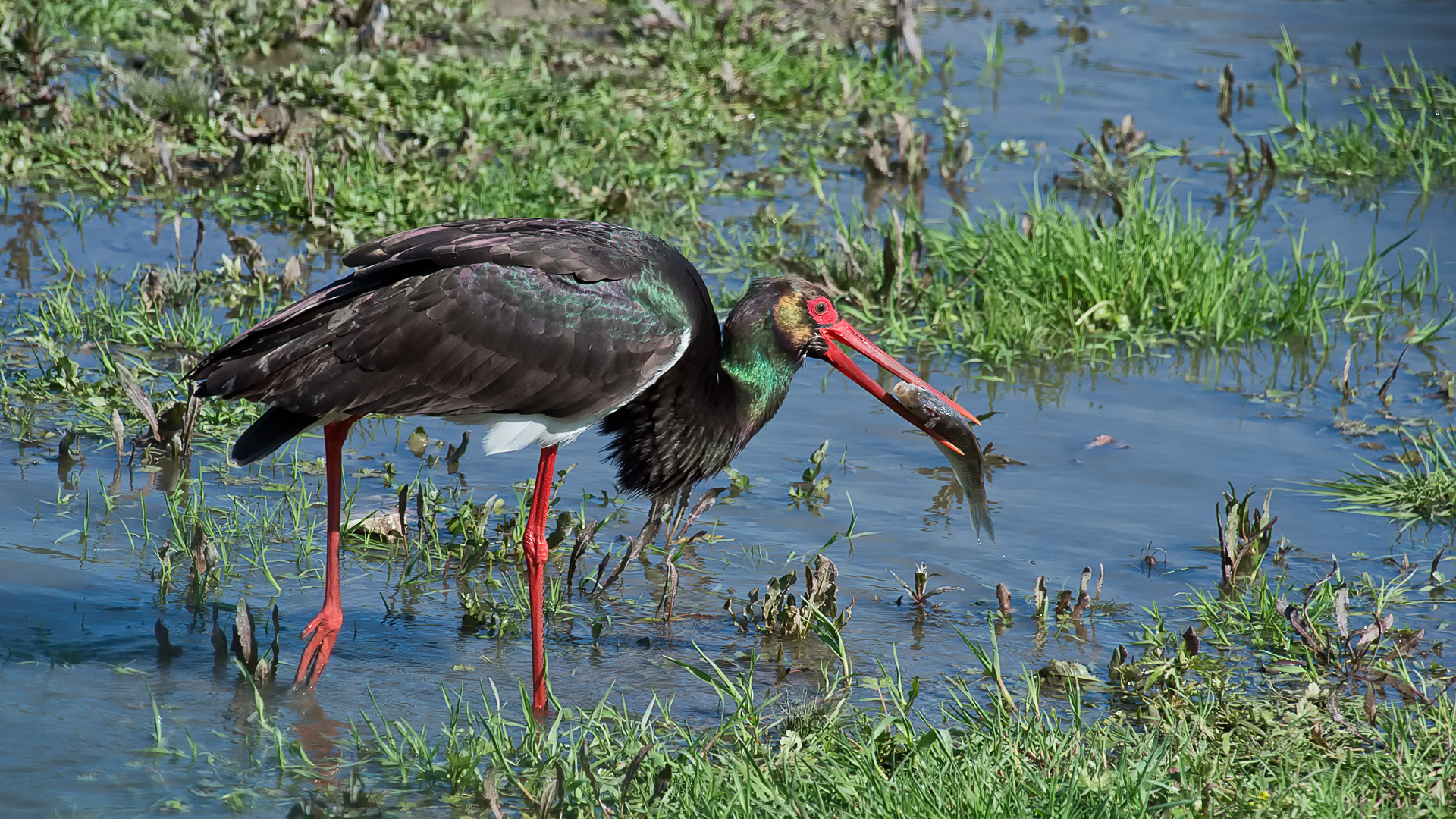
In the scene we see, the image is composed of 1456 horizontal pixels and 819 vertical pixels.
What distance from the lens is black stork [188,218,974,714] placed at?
3.92 m

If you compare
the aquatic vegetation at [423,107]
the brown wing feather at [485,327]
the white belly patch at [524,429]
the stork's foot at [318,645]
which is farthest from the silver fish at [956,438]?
the aquatic vegetation at [423,107]

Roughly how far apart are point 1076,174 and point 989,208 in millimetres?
727

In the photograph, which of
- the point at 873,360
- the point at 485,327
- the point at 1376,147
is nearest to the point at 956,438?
the point at 873,360

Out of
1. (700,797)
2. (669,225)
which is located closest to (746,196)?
(669,225)

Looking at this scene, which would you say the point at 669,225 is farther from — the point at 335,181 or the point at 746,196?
the point at 335,181

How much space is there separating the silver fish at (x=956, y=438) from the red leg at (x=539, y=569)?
37.7 inches

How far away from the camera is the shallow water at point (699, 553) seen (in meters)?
3.74

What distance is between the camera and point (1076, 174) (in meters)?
7.99

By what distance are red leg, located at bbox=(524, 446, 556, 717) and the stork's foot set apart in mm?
482

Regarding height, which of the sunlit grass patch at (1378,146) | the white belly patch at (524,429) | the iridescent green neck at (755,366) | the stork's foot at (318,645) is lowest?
the stork's foot at (318,645)

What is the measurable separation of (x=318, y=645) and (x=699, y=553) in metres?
1.26

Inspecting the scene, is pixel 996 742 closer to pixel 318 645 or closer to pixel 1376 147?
pixel 318 645

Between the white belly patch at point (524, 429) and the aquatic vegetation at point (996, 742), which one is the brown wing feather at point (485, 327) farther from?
the aquatic vegetation at point (996, 742)

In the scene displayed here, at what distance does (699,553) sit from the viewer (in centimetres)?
484
